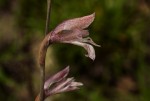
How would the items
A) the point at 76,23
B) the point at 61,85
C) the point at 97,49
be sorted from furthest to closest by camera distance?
the point at 97,49, the point at 61,85, the point at 76,23

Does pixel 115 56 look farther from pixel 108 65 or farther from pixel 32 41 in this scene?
pixel 32 41

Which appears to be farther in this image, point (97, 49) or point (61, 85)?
point (97, 49)

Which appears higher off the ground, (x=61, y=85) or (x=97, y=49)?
(x=61, y=85)

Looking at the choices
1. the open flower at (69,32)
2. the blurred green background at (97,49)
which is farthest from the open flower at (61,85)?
the blurred green background at (97,49)

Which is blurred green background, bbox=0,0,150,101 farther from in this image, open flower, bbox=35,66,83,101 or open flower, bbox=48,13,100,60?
Result: open flower, bbox=48,13,100,60

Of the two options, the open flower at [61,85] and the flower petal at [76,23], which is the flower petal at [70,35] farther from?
the open flower at [61,85]

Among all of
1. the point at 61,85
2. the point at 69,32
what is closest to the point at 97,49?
the point at 61,85

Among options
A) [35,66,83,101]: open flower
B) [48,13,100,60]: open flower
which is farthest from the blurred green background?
[48,13,100,60]: open flower

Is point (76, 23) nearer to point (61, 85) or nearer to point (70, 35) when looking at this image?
point (70, 35)
